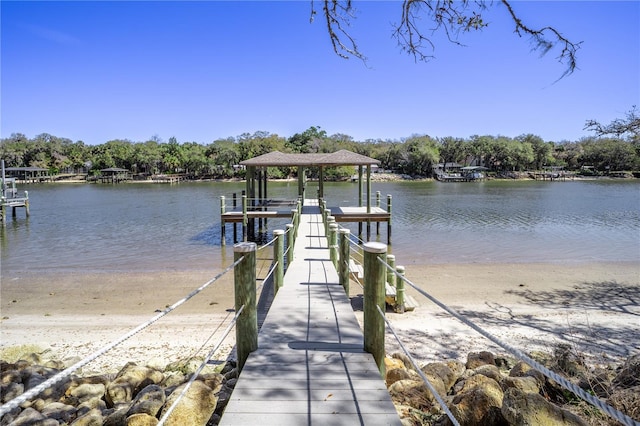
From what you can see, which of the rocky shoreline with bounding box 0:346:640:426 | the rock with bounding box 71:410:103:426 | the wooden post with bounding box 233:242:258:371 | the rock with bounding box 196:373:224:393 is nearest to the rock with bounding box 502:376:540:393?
the rocky shoreline with bounding box 0:346:640:426

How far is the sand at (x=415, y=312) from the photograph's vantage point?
6793mm

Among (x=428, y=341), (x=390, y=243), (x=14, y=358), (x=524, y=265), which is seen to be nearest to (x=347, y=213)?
(x=390, y=243)

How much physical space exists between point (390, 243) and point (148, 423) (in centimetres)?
1538

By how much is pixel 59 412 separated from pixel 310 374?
2.74 m

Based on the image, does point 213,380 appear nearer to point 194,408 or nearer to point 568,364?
point 194,408

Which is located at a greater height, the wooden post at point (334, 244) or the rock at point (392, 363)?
the wooden post at point (334, 244)

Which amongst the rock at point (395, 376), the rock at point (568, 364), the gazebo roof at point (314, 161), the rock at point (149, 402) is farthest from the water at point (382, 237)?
the rock at point (395, 376)

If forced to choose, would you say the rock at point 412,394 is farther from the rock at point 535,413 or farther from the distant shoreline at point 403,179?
the distant shoreline at point 403,179

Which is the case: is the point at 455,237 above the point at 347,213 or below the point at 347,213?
below

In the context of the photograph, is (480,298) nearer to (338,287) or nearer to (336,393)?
(338,287)

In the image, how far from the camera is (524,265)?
13953mm

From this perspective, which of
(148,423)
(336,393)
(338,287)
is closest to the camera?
(336,393)

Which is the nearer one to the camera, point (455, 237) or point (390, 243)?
point (390, 243)

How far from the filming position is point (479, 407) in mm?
3076
